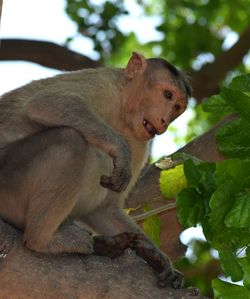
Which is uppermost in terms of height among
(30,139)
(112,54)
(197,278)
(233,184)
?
(233,184)

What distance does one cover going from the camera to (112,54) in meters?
11.2

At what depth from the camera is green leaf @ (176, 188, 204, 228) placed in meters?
5.44

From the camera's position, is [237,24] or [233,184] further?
[237,24]

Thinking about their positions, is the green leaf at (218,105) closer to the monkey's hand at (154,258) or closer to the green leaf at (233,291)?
the monkey's hand at (154,258)

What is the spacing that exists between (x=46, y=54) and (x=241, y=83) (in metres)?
4.29

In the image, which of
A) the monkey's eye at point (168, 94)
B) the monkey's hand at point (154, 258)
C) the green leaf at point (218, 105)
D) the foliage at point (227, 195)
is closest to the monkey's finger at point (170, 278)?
the monkey's hand at point (154, 258)

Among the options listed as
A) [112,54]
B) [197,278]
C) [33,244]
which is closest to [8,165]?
[33,244]

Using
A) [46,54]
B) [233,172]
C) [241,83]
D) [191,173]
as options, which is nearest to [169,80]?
[241,83]

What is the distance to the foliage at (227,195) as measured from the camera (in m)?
5.07

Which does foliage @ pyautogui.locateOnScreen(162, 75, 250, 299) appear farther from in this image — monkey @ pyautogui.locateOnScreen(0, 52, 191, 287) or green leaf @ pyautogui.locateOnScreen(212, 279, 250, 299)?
monkey @ pyautogui.locateOnScreen(0, 52, 191, 287)

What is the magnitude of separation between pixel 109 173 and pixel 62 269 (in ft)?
5.13

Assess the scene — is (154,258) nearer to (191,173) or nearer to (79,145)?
(191,173)

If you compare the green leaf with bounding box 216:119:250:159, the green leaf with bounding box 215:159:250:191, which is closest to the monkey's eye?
the green leaf with bounding box 216:119:250:159

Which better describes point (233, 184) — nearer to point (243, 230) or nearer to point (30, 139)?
point (243, 230)
